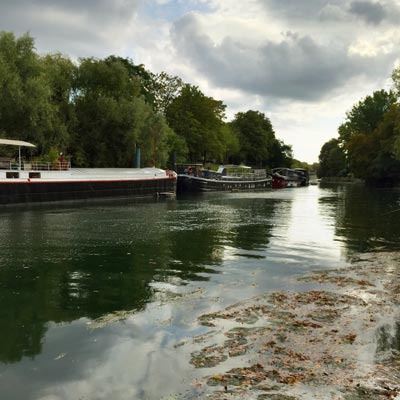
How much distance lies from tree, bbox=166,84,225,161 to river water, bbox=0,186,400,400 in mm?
64741

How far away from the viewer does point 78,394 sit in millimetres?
6516

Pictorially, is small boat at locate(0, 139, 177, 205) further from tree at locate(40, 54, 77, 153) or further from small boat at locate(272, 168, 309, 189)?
small boat at locate(272, 168, 309, 189)

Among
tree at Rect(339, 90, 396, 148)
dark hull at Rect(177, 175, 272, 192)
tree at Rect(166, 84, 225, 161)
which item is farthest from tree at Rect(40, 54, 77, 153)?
tree at Rect(339, 90, 396, 148)

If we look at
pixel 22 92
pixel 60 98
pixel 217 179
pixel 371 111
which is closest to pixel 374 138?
pixel 371 111

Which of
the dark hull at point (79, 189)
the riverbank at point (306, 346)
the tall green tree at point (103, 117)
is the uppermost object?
the tall green tree at point (103, 117)

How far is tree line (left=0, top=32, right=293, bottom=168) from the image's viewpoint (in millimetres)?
46969

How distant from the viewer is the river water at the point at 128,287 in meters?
7.15

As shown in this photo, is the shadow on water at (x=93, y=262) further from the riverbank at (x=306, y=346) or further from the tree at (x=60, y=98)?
the tree at (x=60, y=98)

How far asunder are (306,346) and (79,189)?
4204 cm

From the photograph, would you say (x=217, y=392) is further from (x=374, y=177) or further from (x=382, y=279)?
(x=374, y=177)

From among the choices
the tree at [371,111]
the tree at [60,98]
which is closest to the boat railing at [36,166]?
the tree at [60,98]

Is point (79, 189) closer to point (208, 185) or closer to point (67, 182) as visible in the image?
point (67, 182)

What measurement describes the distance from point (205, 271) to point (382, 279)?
546 cm

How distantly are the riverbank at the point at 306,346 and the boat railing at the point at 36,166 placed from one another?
36.9 metres
